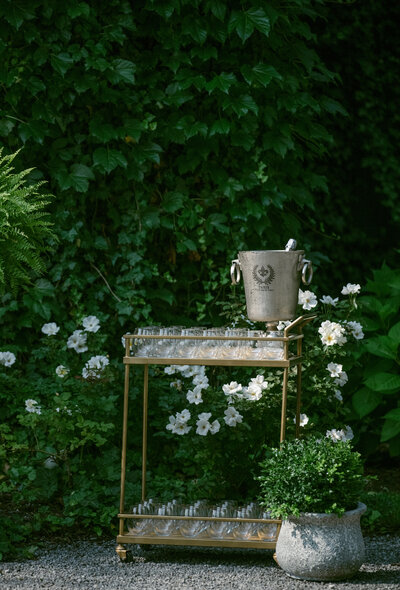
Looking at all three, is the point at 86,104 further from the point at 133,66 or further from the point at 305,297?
the point at 305,297

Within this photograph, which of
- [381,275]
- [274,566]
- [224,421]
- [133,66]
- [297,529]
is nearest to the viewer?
[297,529]

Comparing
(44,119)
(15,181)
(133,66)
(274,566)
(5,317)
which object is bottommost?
(274,566)

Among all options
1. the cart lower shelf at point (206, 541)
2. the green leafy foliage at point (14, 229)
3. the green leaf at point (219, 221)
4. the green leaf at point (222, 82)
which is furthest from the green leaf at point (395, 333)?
the green leafy foliage at point (14, 229)

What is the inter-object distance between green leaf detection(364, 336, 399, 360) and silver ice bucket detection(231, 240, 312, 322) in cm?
124

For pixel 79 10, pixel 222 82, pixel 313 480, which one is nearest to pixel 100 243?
pixel 222 82

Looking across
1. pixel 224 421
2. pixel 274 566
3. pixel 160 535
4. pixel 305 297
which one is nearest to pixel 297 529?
pixel 274 566

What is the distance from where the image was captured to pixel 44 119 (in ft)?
13.3

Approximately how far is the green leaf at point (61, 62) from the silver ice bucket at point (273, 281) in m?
1.50

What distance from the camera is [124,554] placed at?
3.12 meters

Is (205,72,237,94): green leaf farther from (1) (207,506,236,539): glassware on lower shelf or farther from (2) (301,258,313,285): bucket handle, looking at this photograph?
(1) (207,506,236,539): glassware on lower shelf

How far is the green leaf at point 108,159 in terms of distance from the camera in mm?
4074

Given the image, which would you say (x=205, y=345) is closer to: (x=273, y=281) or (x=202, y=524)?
(x=273, y=281)

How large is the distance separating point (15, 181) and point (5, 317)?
44.1 inches

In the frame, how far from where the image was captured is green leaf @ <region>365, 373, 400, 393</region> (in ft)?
13.9
